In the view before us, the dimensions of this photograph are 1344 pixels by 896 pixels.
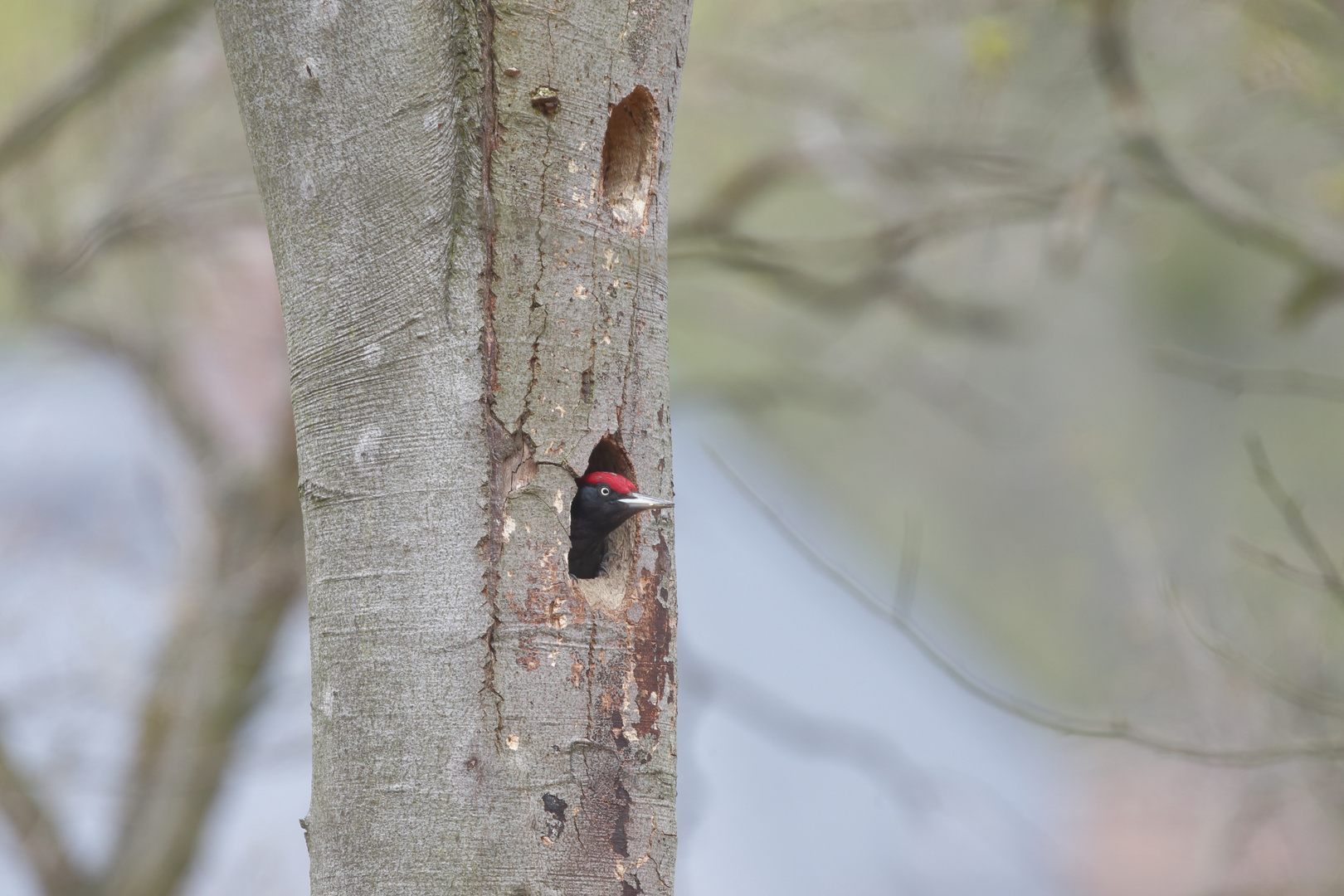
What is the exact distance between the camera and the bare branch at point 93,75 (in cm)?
556

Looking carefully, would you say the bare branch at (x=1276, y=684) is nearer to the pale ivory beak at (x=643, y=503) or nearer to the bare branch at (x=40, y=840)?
the pale ivory beak at (x=643, y=503)

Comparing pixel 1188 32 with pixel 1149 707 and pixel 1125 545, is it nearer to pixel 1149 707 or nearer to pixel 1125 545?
pixel 1125 545

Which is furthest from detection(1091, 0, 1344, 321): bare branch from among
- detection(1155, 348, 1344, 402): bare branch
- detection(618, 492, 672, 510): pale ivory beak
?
detection(618, 492, 672, 510): pale ivory beak

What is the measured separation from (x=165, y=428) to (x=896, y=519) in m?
6.16

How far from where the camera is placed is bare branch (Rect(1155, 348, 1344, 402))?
142 inches

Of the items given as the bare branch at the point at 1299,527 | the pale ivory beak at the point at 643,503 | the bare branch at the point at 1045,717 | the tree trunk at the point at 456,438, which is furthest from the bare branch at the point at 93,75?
the bare branch at the point at 1299,527

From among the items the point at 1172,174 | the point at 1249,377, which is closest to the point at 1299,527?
the point at 1249,377

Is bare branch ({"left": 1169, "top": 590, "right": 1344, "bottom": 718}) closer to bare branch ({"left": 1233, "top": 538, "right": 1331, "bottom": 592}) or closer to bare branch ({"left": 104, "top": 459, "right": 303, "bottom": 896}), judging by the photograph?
bare branch ({"left": 1233, "top": 538, "right": 1331, "bottom": 592})

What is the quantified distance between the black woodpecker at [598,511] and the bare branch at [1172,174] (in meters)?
3.35

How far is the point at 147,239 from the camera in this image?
6.77 m

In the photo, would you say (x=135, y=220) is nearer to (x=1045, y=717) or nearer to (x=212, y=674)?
(x=212, y=674)

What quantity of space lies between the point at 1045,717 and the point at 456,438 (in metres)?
2.22

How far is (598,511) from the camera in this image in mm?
2504

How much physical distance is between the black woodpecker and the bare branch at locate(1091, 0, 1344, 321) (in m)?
3.35
